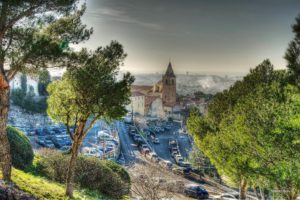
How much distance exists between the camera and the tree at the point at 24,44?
8562mm

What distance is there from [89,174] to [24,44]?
7.38m

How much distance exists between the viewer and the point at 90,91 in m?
10.4

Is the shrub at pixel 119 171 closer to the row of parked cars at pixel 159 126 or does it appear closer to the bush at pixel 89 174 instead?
the bush at pixel 89 174

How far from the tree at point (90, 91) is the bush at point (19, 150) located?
4.30 meters

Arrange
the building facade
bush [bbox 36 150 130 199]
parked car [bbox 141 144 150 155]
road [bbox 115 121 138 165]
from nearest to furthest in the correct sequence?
bush [bbox 36 150 130 199] < road [bbox 115 121 138 165] < parked car [bbox 141 144 150 155] < the building facade

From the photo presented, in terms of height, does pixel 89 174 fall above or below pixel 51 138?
Answer: above

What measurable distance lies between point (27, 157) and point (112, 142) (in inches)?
1381

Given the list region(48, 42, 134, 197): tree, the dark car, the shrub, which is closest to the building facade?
the dark car

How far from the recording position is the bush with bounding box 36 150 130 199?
47.1 feet

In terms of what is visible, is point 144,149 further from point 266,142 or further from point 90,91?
point 90,91

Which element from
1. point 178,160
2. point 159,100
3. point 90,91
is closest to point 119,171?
point 90,91

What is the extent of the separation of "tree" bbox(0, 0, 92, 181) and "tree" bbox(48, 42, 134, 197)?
2.32ft

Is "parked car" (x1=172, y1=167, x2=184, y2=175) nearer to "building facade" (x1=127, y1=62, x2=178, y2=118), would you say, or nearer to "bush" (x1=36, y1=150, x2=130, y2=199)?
"bush" (x1=36, y1=150, x2=130, y2=199)

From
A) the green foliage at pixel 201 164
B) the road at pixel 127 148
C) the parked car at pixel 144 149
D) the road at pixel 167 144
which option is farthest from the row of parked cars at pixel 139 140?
the green foliage at pixel 201 164
